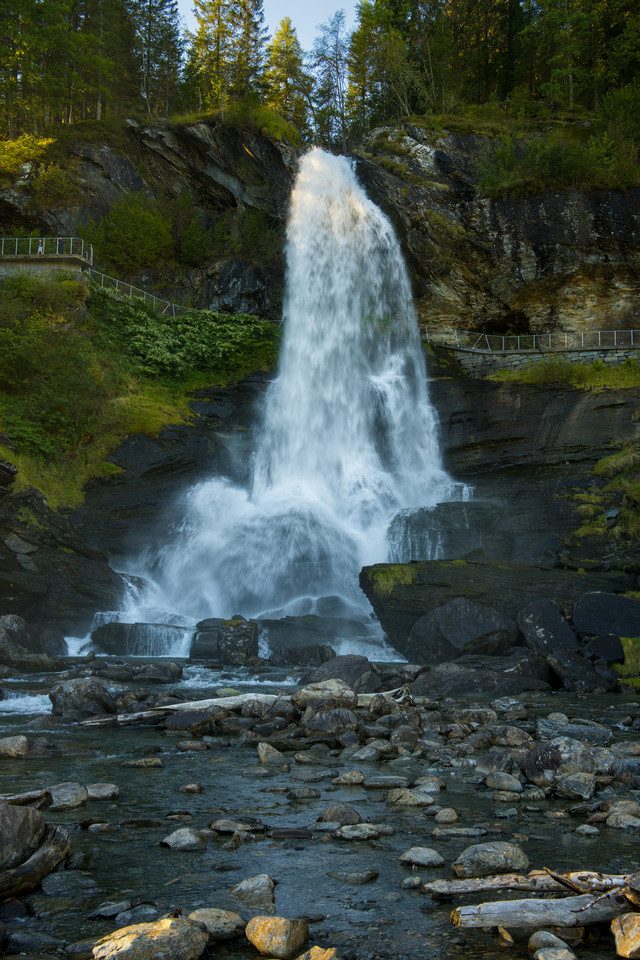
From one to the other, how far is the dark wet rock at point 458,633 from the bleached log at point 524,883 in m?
9.04

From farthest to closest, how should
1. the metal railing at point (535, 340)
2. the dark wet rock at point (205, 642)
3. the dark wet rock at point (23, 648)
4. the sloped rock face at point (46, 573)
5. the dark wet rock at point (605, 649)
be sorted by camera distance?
the metal railing at point (535, 340)
the sloped rock face at point (46, 573)
the dark wet rock at point (205, 642)
the dark wet rock at point (23, 648)
the dark wet rock at point (605, 649)

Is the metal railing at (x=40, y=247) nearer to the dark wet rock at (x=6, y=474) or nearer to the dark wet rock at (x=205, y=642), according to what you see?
the dark wet rock at (x=6, y=474)

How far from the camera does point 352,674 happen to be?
10.8 m

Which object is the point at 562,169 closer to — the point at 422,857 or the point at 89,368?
the point at 89,368

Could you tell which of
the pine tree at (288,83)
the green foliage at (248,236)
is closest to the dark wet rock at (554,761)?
the green foliage at (248,236)

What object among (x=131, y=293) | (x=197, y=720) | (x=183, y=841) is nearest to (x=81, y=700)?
(x=197, y=720)

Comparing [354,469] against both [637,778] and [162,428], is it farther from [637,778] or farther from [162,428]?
[637,778]

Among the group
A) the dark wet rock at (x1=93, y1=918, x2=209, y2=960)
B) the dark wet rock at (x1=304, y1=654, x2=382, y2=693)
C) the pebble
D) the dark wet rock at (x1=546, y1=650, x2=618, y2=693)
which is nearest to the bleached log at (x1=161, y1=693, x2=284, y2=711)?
the dark wet rock at (x1=304, y1=654, x2=382, y2=693)

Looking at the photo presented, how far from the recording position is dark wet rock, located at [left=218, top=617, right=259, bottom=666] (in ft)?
44.8

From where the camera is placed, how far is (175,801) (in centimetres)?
541

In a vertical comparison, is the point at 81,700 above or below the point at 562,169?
below

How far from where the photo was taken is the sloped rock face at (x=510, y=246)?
29.4 meters

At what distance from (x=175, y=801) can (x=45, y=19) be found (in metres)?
43.5

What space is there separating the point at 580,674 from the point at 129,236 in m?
30.3
